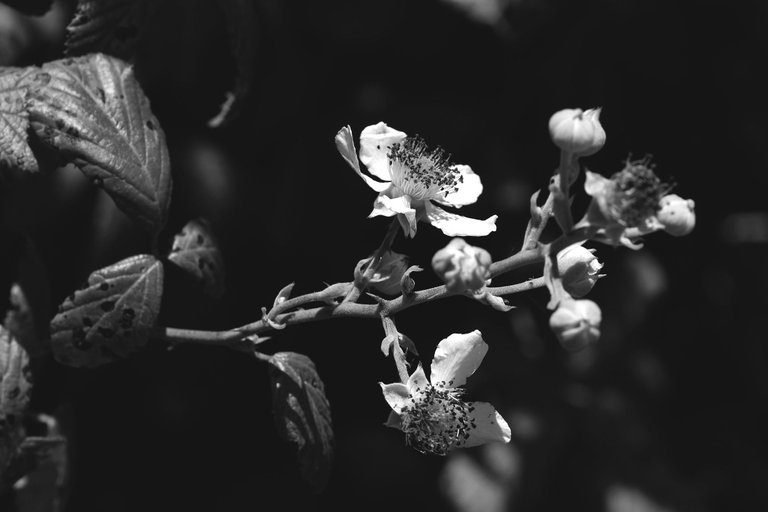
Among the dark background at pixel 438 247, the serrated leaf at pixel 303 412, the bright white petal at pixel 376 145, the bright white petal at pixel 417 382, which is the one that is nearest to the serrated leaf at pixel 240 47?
the bright white petal at pixel 376 145

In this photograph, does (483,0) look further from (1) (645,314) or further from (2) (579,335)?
(2) (579,335)

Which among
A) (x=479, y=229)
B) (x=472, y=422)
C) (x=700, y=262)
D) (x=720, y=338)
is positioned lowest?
(x=720, y=338)

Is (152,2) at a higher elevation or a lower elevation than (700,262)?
higher

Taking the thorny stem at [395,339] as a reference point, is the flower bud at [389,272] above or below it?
above

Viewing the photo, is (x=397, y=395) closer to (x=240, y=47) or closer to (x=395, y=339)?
(x=395, y=339)

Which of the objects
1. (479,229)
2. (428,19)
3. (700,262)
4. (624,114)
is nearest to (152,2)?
(479,229)

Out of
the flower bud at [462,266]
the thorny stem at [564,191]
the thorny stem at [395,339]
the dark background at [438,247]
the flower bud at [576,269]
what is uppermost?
the thorny stem at [564,191]

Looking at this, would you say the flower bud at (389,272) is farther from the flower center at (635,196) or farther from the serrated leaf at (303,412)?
the flower center at (635,196)

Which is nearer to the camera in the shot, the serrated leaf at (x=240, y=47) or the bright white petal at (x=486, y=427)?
the bright white petal at (x=486, y=427)
